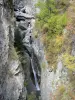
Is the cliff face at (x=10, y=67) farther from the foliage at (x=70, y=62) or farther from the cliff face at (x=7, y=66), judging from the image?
the foliage at (x=70, y=62)

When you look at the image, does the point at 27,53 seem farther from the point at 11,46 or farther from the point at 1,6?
the point at 1,6

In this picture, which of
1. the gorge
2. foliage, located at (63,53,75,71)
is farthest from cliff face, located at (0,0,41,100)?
foliage, located at (63,53,75,71)

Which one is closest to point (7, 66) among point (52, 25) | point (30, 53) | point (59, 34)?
point (59, 34)

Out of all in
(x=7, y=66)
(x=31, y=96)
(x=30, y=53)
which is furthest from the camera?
(x=30, y=53)

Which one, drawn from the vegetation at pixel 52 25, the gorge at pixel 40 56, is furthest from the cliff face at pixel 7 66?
the vegetation at pixel 52 25

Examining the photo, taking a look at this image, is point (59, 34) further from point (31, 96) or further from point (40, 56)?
point (31, 96)

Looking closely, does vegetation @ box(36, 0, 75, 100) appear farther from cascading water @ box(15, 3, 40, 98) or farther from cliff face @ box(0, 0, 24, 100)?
cliff face @ box(0, 0, 24, 100)

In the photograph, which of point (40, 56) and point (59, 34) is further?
point (40, 56)

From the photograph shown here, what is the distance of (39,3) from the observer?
2631 cm

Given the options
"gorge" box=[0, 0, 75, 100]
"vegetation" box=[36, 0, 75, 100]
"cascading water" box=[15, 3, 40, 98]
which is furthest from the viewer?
"cascading water" box=[15, 3, 40, 98]

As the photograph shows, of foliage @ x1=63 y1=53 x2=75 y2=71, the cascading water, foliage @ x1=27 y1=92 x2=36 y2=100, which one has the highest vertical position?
foliage @ x1=63 y1=53 x2=75 y2=71

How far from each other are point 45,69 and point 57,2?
769cm

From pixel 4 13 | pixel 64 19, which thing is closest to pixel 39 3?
pixel 64 19

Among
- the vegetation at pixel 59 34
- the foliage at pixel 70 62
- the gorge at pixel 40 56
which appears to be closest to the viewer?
the foliage at pixel 70 62
